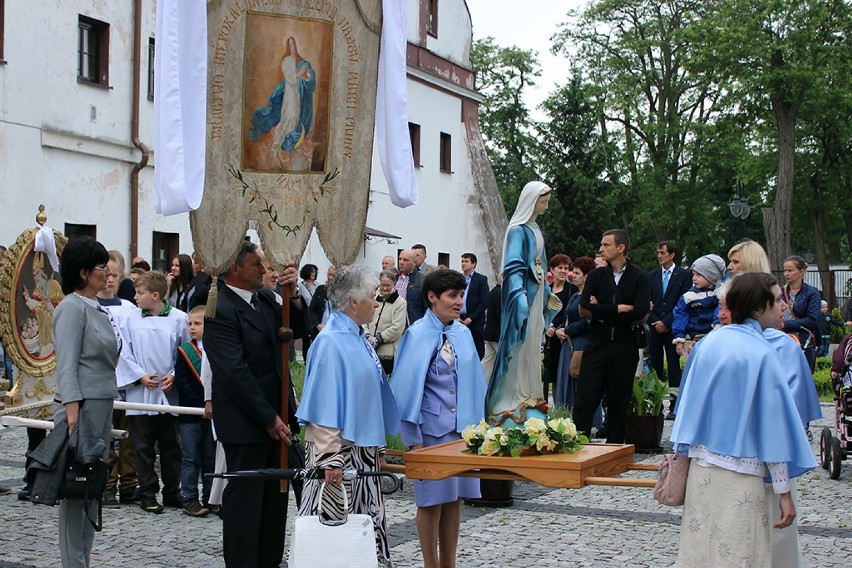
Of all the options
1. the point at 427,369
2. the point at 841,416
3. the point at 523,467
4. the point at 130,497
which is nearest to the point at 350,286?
the point at 427,369

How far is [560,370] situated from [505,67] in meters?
43.9

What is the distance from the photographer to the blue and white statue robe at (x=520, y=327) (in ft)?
28.3

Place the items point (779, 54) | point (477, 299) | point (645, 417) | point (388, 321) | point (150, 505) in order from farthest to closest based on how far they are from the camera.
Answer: point (779, 54) < point (477, 299) < point (388, 321) < point (645, 417) < point (150, 505)

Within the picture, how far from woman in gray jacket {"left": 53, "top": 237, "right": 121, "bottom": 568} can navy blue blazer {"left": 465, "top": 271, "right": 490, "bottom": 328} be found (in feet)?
30.1

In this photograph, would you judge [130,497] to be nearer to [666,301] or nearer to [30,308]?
[30,308]

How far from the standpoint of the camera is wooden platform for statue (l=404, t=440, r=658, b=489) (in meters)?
5.75

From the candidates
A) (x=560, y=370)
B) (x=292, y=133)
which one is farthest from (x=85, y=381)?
(x=560, y=370)

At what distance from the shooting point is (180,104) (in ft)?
20.9

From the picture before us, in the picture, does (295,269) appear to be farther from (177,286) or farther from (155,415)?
(177,286)

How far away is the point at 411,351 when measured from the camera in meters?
6.61

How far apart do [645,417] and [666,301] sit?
2.69m

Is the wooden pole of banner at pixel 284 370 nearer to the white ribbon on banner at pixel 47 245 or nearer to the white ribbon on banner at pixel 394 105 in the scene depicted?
the white ribbon on banner at pixel 394 105

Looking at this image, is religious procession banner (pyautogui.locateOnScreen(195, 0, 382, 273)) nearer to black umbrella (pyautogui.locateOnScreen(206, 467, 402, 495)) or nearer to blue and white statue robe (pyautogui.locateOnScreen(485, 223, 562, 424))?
black umbrella (pyautogui.locateOnScreen(206, 467, 402, 495))

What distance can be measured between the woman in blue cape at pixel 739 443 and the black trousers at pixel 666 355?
9.21 metres
